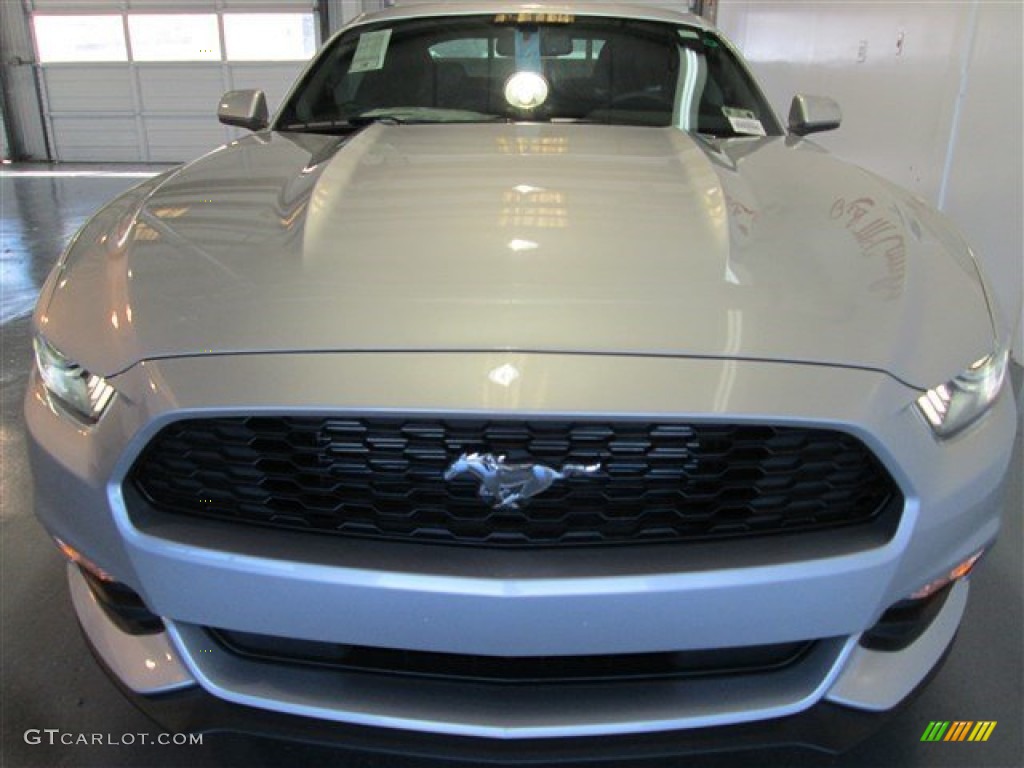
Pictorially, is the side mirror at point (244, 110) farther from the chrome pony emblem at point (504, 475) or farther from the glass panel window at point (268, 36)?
the glass panel window at point (268, 36)

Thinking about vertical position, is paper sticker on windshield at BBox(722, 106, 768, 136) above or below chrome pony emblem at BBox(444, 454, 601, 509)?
above

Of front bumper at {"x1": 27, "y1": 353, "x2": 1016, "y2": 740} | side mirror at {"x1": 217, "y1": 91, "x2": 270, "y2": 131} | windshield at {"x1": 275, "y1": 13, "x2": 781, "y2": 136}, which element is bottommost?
front bumper at {"x1": 27, "y1": 353, "x2": 1016, "y2": 740}

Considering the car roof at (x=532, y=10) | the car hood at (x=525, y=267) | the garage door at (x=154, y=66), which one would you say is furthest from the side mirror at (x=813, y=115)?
the garage door at (x=154, y=66)

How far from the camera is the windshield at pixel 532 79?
220cm

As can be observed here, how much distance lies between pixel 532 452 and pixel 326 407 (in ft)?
0.82

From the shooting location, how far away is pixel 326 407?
94 centimetres

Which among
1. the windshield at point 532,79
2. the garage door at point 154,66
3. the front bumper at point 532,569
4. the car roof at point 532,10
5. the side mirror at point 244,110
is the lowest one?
the garage door at point 154,66

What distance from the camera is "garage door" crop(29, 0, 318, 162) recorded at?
30.6 feet

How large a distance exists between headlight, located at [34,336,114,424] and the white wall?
8.89 ft

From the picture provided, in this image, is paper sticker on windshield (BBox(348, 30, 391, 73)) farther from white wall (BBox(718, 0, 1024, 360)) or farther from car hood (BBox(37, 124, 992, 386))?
white wall (BBox(718, 0, 1024, 360))

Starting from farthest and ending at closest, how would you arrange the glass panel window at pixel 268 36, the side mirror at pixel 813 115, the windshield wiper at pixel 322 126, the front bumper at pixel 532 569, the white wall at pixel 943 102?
the glass panel window at pixel 268 36 < the white wall at pixel 943 102 < the side mirror at pixel 813 115 < the windshield wiper at pixel 322 126 < the front bumper at pixel 532 569

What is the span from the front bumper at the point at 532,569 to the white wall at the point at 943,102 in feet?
6.90

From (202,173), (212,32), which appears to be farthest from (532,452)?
(212,32)

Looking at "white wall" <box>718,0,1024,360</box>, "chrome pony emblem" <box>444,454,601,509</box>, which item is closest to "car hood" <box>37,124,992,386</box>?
"chrome pony emblem" <box>444,454,601,509</box>
